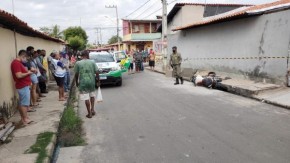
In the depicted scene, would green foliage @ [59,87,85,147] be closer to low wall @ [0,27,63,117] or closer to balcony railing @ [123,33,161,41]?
low wall @ [0,27,63,117]

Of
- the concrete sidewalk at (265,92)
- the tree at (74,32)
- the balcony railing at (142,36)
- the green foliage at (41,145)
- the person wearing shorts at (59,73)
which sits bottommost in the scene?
the green foliage at (41,145)

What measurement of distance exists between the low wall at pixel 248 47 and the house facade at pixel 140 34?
30629 millimetres

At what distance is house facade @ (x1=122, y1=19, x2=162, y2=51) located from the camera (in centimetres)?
4903

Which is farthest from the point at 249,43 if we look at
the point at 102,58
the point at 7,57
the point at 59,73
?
the point at 7,57

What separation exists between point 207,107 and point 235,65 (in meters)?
5.76

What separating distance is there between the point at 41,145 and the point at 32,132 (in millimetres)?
1045

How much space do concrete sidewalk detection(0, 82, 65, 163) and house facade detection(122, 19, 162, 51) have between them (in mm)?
39505

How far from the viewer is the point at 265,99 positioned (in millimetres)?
9695

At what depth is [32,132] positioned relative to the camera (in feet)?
21.1

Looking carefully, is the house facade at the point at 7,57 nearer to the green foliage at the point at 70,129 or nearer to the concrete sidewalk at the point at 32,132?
the concrete sidewalk at the point at 32,132

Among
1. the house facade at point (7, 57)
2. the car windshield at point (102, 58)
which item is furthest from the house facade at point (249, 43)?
the house facade at point (7, 57)

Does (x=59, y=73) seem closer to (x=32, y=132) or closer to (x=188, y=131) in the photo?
(x=32, y=132)

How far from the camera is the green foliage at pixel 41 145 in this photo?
494cm

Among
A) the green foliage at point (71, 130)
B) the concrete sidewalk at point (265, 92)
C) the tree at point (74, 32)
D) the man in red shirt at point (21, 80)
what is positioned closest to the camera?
the green foliage at point (71, 130)
